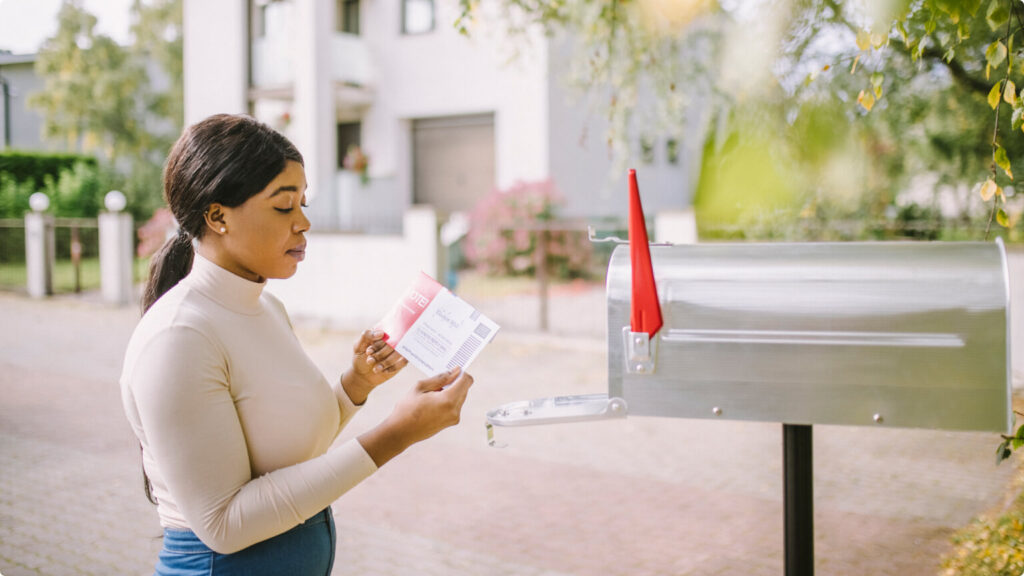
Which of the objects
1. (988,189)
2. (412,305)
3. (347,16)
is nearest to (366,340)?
(412,305)

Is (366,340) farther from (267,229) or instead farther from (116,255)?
(116,255)

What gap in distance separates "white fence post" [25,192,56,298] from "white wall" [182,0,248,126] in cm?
395

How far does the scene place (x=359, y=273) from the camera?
12.0m

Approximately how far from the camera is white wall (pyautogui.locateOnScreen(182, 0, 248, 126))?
56.6 feet

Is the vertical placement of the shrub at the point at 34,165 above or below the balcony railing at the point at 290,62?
below

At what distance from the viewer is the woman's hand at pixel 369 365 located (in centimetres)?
209

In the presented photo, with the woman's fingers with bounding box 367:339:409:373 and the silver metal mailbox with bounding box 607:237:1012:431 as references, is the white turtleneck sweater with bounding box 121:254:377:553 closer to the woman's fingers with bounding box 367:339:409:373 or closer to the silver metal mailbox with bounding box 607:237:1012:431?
the woman's fingers with bounding box 367:339:409:373

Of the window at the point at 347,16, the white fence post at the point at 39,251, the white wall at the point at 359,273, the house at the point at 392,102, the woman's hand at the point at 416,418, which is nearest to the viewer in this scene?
the woman's hand at the point at 416,418

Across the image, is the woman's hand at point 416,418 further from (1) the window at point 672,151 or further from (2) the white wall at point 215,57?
(1) the window at point 672,151

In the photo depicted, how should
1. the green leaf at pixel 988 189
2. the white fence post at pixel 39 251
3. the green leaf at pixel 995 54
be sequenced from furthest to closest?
the white fence post at pixel 39 251 → the green leaf at pixel 988 189 → the green leaf at pixel 995 54

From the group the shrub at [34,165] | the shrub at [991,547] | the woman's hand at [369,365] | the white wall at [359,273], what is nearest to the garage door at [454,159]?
the white wall at [359,273]

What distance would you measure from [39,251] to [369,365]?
51.8ft

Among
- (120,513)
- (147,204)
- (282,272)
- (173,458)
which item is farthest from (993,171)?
(147,204)

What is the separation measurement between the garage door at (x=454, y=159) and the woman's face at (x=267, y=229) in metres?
14.7
